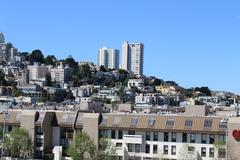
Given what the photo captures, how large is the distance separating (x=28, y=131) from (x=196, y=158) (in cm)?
2192

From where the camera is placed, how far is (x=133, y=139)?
7006cm

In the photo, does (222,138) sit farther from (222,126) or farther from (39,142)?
(39,142)

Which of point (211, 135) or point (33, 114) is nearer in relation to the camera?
point (211, 135)

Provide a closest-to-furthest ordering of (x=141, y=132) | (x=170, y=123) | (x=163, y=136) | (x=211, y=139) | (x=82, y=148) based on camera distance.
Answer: (x=82, y=148)
(x=211, y=139)
(x=170, y=123)
(x=163, y=136)
(x=141, y=132)

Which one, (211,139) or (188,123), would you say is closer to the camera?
(211,139)

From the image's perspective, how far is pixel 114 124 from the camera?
2817 inches

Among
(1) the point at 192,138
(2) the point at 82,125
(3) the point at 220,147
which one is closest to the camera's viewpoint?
(3) the point at 220,147

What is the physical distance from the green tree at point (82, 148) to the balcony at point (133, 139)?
4868 millimetres

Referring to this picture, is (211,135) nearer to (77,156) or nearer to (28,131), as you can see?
(77,156)

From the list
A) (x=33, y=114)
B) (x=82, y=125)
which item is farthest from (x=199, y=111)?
(x=33, y=114)

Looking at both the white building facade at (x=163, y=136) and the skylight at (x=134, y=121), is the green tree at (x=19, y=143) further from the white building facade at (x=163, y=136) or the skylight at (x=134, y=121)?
the skylight at (x=134, y=121)

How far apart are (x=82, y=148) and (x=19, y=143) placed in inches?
357

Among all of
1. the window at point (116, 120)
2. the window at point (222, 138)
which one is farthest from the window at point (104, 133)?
the window at point (222, 138)

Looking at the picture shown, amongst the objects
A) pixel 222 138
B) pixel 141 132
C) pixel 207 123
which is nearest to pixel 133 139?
pixel 141 132
